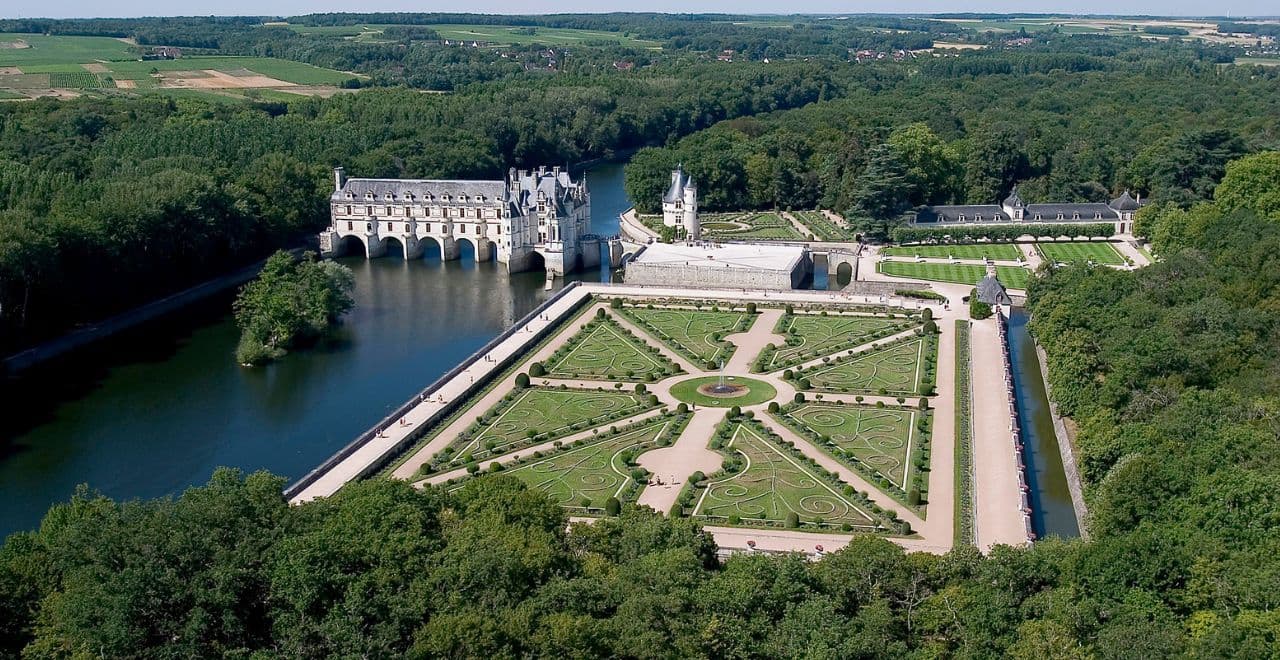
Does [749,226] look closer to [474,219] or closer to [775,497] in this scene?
[474,219]

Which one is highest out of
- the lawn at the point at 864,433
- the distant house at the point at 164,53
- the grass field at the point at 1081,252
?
the distant house at the point at 164,53

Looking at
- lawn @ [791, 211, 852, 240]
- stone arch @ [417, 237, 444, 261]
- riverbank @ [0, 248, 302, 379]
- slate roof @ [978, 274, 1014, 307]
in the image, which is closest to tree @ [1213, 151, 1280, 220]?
slate roof @ [978, 274, 1014, 307]

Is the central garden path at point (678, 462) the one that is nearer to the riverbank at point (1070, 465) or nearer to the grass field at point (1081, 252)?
the riverbank at point (1070, 465)

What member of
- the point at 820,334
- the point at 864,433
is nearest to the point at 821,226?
the point at 820,334

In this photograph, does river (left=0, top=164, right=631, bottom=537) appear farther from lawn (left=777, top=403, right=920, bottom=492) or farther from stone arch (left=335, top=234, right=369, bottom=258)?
lawn (left=777, top=403, right=920, bottom=492)

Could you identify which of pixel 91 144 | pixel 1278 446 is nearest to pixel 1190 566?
pixel 1278 446

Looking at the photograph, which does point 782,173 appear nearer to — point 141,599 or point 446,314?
point 446,314

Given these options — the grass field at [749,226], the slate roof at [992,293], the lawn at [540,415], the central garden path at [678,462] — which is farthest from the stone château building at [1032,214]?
the central garden path at [678,462]
